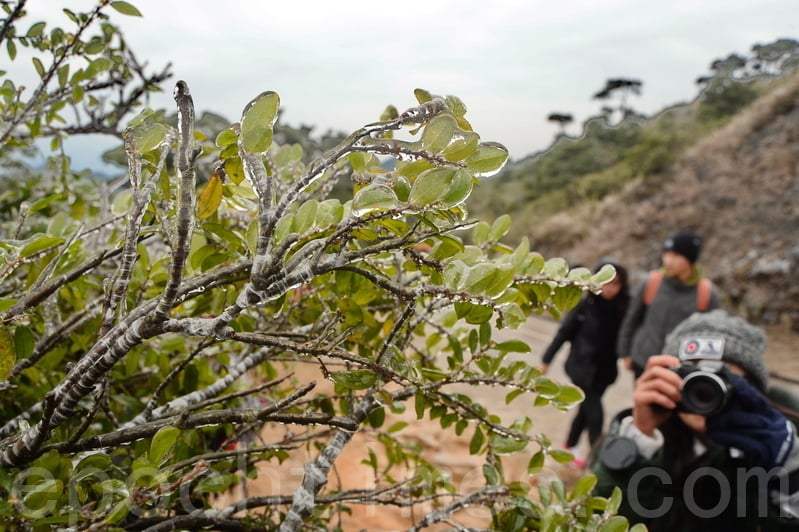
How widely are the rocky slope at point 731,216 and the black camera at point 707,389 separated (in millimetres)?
9208

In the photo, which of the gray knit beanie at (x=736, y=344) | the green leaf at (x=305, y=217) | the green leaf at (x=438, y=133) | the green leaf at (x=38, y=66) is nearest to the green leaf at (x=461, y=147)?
the green leaf at (x=438, y=133)

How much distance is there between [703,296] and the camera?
4.23 m

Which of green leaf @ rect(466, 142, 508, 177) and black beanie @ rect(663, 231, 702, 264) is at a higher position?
black beanie @ rect(663, 231, 702, 264)

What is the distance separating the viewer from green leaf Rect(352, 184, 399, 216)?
0.66 meters

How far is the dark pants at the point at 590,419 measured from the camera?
176 inches

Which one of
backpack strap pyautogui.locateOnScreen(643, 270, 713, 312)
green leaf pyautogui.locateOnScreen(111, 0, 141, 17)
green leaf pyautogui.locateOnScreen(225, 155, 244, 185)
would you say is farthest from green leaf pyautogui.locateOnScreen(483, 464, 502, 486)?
backpack strap pyautogui.locateOnScreen(643, 270, 713, 312)

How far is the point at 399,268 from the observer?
958mm

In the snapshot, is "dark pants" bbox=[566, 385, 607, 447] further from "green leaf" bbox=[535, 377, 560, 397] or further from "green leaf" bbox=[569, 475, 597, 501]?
"green leaf" bbox=[535, 377, 560, 397]

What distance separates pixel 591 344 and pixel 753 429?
2.95 m

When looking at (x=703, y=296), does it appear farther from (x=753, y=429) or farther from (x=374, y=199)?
(x=374, y=199)

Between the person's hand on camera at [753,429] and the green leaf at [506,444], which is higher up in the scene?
the person's hand on camera at [753,429]

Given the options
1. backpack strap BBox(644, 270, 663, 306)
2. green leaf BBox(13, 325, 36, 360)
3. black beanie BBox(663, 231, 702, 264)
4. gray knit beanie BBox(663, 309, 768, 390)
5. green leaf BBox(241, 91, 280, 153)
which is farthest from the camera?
backpack strap BBox(644, 270, 663, 306)

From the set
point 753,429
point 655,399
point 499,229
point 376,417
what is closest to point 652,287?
point 655,399

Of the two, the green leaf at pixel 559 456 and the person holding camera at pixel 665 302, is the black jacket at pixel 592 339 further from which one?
the green leaf at pixel 559 456
